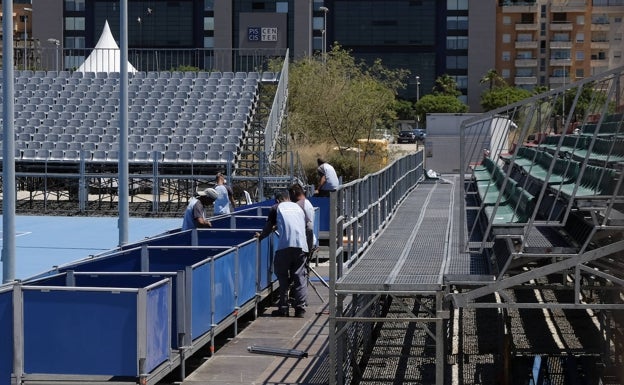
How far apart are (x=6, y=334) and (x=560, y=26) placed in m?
108

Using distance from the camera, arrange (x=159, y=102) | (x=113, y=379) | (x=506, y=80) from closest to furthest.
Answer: (x=113, y=379)
(x=159, y=102)
(x=506, y=80)

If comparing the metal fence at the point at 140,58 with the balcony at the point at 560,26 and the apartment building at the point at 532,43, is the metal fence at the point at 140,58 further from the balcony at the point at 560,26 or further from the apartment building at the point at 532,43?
the balcony at the point at 560,26

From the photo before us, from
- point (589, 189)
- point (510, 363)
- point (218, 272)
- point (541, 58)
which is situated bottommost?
point (510, 363)

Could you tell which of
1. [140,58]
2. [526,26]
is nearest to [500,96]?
[526,26]

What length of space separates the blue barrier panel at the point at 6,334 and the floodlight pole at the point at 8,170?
359 cm

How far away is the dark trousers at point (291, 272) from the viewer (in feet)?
52.0

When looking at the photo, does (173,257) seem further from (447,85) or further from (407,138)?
(447,85)

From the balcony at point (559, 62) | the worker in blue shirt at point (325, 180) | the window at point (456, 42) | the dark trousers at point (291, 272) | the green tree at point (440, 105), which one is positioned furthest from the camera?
the balcony at point (559, 62)

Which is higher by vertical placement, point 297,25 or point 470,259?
point 297,25

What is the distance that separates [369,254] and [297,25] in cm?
9519

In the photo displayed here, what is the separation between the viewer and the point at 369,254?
13211 mm

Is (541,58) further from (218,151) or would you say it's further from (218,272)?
(218,272)

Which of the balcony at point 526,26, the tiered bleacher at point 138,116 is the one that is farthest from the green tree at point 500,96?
the tiered bleacher at point 138,116

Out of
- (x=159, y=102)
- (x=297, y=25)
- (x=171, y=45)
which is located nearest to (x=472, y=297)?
(x=159, y=102)
